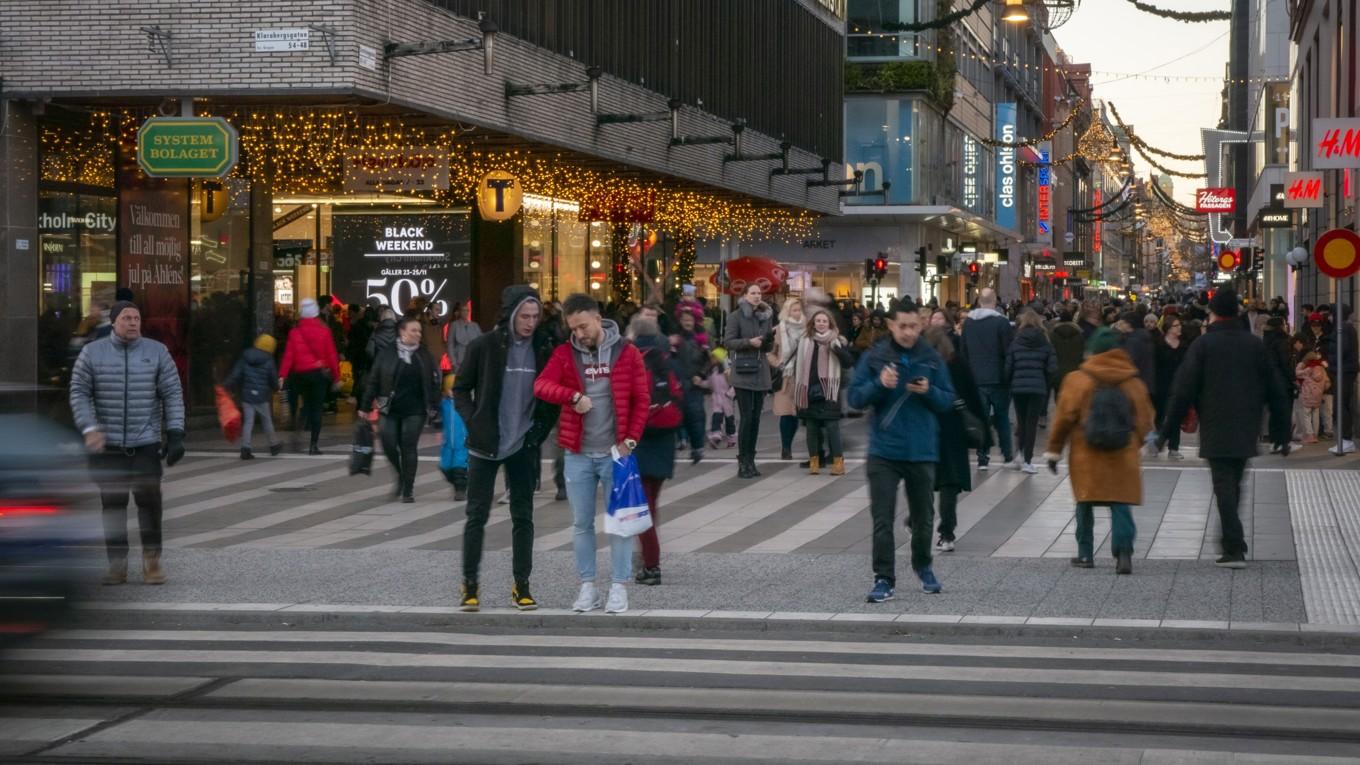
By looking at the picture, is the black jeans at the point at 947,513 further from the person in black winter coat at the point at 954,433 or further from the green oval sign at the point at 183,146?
the green oval sign at the point at 183,146

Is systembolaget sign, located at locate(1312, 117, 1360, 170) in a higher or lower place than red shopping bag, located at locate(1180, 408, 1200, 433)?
higher

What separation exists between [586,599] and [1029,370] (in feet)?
29.8

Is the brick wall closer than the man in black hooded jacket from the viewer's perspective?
No

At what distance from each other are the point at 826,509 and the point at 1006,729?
8.05 metres

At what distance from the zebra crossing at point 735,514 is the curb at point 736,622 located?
2.69 meters

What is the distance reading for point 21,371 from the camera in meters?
20.9

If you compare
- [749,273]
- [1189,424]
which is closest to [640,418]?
[1189,424]

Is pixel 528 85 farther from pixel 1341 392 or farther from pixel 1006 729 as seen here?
pixel 1006 729

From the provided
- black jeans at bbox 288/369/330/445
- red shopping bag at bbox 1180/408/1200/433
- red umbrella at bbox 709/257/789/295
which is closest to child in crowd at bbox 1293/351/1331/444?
red shopping bag at bbox 1180/408/1200/433

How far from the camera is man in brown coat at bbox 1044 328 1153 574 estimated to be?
11.2 m

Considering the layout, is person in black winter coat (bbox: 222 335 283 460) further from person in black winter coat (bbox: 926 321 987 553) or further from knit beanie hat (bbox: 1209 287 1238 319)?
knit beanie hat (bbox: 1209 287 1238 319)

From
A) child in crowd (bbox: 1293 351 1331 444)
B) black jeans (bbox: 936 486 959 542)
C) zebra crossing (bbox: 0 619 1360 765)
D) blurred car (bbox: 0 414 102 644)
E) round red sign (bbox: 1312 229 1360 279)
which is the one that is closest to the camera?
zebra crossing (bbox: 0 619 1360 765)

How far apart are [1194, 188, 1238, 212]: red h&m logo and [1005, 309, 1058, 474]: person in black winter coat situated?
50.9 metres

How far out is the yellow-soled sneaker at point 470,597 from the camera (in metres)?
10.3
